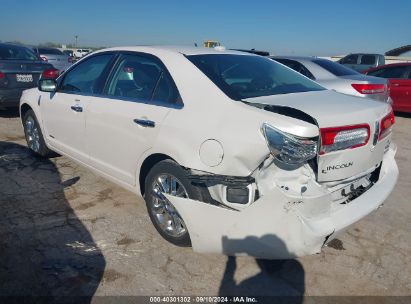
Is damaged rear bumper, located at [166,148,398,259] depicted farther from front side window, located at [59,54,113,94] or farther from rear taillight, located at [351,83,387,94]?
rear taillight, located at [351,83,387,94]

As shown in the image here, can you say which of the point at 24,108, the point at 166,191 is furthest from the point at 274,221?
the point at 24,108

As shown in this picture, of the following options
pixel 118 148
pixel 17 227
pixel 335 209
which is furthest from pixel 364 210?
pixel 17 227

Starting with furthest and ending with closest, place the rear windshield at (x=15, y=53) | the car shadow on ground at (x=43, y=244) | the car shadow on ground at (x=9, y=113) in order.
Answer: the car shadow on ground at (x=9, y=113)
the rear windshield at (x=15, y=53)
the car shadow on ground at (x=43, y=244)

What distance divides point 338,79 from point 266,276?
188 inches

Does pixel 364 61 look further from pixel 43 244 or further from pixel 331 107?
pixel 43 244

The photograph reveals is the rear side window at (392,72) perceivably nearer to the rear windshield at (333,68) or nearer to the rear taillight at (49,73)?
the rear windshield at (333,68)

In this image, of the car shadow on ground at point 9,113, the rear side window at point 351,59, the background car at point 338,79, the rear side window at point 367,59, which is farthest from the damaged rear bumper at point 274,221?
A: the rear side window at point 351,59

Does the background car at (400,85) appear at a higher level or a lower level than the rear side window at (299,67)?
lower

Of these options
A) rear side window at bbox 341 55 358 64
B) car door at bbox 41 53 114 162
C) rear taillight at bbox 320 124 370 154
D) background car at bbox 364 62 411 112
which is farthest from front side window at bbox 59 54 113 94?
rear side window at bbox 341 55 358 64

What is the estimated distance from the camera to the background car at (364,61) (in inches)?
692

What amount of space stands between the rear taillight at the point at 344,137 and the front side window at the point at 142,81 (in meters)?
1.20

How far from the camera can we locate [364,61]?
17.9 meters

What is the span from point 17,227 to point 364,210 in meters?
2.98

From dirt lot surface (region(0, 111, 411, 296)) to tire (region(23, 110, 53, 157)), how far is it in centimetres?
103
